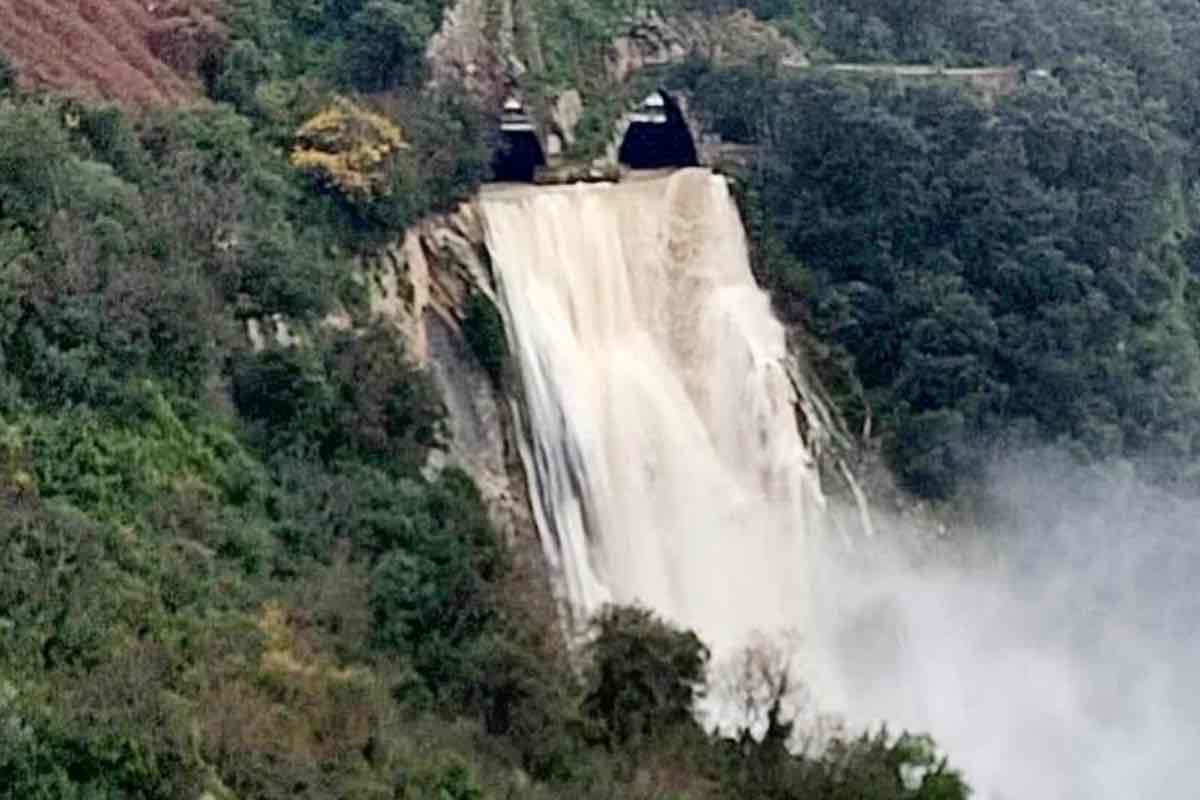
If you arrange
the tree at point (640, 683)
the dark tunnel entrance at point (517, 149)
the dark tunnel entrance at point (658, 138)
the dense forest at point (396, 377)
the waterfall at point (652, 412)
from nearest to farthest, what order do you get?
the dense forest at point (396, 377), the tree at point (640, 683), the waterfall at point (652, 412), the dark tunnel entrance at point (517, 149), the dark tunnel entrance at point (658, 138)

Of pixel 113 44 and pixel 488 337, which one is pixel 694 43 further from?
pixel 113 44

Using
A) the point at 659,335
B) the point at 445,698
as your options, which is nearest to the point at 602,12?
the point at 659,335

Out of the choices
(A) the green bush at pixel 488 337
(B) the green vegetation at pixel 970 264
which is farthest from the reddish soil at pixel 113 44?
(B) the green vegetation at pixel 970 264

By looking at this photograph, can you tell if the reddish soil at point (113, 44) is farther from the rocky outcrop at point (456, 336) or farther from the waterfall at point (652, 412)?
the waterfall at point (652, 412)

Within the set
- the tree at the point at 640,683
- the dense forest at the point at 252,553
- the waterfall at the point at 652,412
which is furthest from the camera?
the waterfall at the point at 652,412

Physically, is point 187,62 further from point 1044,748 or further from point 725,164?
point 1044,748

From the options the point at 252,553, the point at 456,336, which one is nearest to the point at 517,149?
the point at 456,336
